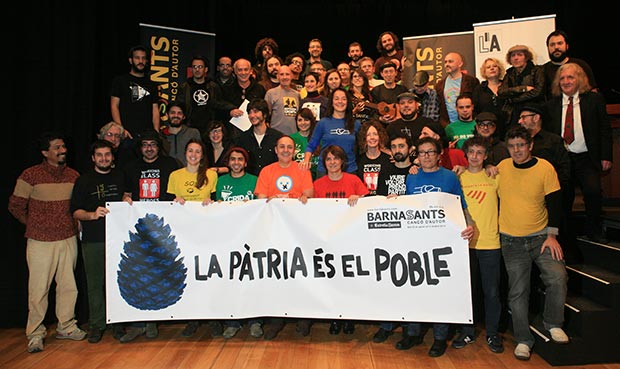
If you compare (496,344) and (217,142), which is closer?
(496,344)

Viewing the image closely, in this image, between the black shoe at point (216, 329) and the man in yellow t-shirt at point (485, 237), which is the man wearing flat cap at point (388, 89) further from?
the black shoe at point (216, 329)

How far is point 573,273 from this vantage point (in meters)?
4.30

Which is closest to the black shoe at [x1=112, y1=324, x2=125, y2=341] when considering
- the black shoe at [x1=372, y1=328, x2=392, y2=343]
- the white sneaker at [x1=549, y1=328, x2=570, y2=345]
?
the black shoe at [x1=372, y1=328, x2=392, y2=343]

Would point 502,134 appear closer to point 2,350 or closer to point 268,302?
point 268,302

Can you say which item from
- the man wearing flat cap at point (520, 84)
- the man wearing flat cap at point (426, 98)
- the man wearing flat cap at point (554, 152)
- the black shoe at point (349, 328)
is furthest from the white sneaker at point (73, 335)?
the man wearing flat cap at point (520, 84)

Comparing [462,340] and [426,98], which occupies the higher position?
[426,98]

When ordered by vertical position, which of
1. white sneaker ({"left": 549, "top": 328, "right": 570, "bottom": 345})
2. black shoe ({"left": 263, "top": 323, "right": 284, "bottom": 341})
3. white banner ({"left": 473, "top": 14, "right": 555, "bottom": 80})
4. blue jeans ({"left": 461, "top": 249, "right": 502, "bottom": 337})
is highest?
white banner ({"left": 473, "top": 14, "right": 555, "bottom": 80})

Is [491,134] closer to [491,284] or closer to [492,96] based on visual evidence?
[492,96]

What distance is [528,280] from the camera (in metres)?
3.88

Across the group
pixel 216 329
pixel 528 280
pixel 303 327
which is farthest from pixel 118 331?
pixel 528 280

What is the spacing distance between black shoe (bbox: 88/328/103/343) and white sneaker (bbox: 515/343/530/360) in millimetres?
3596

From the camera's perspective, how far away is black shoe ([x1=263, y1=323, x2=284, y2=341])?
432 cm

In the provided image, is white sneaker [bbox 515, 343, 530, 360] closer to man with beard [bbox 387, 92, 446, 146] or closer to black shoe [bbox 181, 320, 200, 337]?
man with beard [bbox 387, 92, 446, 146]

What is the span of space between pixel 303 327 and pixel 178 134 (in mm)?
2532
